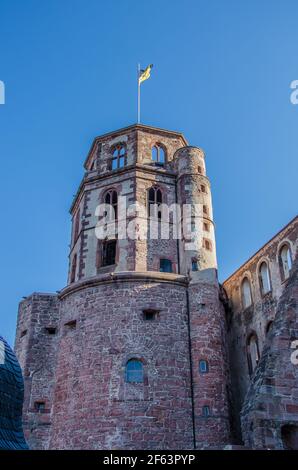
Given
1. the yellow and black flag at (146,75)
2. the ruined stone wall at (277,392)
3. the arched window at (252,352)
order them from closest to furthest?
the ruined stone wall at (277,392), the arched window at (252,352), the yellow and black flag at (146,75)

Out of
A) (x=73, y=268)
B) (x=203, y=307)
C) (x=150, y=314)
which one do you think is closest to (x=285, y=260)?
(x=203, y=307)

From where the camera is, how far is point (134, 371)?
2038cm

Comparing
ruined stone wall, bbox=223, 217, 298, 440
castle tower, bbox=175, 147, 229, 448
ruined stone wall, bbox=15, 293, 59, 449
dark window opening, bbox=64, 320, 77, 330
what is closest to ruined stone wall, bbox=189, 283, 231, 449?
castle tower, bbox=175, 147, 229, 448

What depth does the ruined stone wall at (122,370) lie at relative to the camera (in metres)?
19.3

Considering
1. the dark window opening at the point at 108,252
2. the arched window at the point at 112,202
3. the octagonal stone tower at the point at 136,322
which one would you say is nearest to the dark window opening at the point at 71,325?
the octagonal stone tower at the point at 136,322

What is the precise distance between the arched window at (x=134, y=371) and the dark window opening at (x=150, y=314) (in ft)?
6.47

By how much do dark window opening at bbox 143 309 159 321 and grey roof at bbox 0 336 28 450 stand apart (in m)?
10.3

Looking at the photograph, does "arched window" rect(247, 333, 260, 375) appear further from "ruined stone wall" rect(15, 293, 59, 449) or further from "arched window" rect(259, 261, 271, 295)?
"ruined stone wall" rect(15, 293, 59, 449)

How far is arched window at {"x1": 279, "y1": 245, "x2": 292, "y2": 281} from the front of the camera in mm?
21625

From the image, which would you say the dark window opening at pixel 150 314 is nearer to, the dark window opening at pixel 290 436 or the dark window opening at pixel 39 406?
the dark window opening at pixel 39 406

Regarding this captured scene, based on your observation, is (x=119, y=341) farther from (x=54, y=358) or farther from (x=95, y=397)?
(x=54, y=358)

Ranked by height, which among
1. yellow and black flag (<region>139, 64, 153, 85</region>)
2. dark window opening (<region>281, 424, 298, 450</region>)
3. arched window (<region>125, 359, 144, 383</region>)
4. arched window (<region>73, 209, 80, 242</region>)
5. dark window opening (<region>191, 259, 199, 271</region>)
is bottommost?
dark window opening (<region>281, 424, 298, 450</region>)

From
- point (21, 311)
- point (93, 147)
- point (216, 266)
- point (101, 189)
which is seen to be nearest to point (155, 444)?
point (216, 266)
